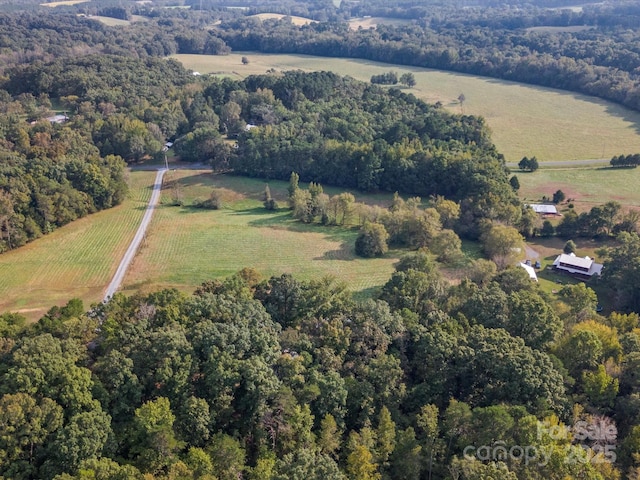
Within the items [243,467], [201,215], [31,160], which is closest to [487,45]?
[201,215]

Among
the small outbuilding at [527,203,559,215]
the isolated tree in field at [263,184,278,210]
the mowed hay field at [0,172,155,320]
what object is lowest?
the mowed hay field at [0,172,155,320]

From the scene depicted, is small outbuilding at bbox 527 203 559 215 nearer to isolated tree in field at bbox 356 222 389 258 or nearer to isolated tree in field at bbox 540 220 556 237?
isolated tree in field at bbox 540 220 556 237

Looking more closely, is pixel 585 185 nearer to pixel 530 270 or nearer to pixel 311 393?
pixel 530 270

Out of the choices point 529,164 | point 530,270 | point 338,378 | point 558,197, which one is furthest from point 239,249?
point 529,164

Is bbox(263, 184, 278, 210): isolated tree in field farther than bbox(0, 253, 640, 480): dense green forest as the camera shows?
Yes

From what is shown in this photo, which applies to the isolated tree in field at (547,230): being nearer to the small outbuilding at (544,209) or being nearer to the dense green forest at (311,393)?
the small outbuilding at (544,209)

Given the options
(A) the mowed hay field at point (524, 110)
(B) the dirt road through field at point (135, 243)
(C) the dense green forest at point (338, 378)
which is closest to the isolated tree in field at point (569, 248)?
(C) the dense green forest at point (338, 378)

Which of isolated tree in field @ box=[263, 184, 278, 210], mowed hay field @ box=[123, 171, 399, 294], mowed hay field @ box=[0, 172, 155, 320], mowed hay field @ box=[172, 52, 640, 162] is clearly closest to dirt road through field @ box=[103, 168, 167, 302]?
mowed hay field @ box=[0, 172, 155, 320]

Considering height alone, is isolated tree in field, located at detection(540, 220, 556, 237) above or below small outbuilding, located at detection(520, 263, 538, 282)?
above
